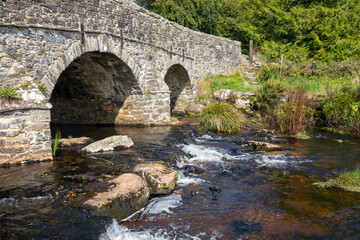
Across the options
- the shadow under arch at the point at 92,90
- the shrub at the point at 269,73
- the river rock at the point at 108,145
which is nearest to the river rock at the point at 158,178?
the river rock at the point at 108,145

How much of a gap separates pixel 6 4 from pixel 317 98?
471 inches

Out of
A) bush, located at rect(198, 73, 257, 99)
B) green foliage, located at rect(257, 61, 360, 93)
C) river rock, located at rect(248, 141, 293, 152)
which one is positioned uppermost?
green foliage, located at rect(257, 61, 360, 93)

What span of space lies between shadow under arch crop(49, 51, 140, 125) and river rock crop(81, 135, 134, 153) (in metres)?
3.49

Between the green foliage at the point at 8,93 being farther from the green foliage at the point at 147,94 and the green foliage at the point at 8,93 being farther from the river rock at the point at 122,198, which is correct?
the green foliage at the point at 147,94

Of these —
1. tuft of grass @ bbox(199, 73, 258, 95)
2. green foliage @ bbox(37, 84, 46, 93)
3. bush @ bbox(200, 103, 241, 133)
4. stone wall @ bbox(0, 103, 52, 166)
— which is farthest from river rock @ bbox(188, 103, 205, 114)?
stone wall @ bbox(0, 103, 52, 166)

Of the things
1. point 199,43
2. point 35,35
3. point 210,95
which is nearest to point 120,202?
point 35,35

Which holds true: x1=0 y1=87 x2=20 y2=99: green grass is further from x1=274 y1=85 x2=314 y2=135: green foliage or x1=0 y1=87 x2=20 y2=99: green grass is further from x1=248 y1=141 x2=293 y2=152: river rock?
x1=274 y1=85 x2=314 y2=135: green foliage

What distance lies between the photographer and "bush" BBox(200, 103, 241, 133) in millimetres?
11570

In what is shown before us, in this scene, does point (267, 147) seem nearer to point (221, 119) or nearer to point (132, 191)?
point (221, 119)

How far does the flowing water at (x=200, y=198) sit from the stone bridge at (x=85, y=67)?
3.89ft

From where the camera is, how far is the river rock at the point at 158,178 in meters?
5.50

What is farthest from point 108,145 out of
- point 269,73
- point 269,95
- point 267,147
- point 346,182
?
point 269,73

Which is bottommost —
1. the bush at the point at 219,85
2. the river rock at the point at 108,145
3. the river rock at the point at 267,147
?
the river rock at the point at 267,147

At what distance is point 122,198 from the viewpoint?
4656mm
